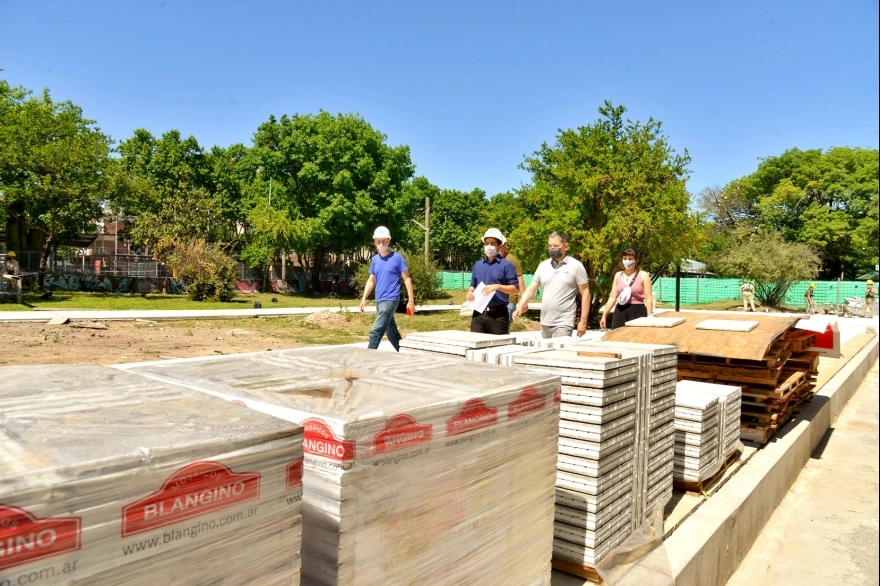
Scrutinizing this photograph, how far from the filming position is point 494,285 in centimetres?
661

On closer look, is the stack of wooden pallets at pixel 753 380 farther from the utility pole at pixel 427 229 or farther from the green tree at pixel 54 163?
the green tree at pixel 54 163

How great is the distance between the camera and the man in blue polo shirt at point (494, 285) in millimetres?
6691

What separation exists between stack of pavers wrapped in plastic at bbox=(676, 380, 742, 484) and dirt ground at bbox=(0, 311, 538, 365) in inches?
335

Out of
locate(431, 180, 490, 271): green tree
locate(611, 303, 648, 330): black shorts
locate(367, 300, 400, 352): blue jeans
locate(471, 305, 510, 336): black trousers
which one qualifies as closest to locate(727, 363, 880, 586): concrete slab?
locate(611, 303, 648, 330): black shorts

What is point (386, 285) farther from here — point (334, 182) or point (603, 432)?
point (334, 182)

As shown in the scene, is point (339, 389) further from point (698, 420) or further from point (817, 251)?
point (817, 251)

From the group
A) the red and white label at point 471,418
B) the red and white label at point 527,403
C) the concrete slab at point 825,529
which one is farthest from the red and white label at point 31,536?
the concrete slab at point 825,529

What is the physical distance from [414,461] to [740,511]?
136 inches

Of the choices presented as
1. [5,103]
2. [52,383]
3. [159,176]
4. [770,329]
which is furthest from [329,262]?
[52,383]

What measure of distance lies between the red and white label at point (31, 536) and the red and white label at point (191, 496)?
0.35 feet

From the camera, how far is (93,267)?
3644cm

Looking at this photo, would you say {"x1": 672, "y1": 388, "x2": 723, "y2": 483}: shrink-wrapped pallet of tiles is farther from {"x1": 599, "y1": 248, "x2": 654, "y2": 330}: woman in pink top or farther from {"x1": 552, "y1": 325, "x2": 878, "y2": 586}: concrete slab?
{"x1": 599, "y1": 248, "x2": 654, "y2": 330}: woman in pink top

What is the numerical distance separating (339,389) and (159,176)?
44.8 m

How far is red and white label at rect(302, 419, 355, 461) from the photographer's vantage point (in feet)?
5.65
